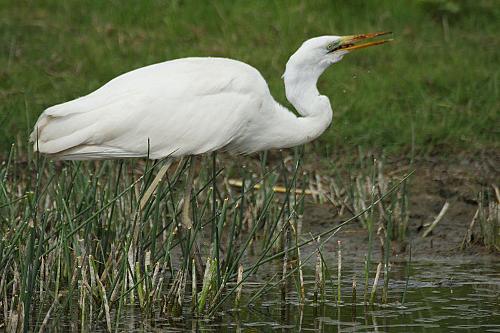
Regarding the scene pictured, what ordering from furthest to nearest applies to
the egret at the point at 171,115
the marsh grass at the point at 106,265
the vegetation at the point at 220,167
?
the egret at the point at 171,115, the vegetation at the point at 220,167, the marsh grass at the point at 106,265

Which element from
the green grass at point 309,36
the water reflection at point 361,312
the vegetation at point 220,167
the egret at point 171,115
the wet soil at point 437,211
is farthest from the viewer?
the green grass at point 309,36

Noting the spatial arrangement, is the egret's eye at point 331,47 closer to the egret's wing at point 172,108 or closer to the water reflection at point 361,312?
the egret's wing at point 172,108

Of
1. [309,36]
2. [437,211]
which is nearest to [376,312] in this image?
[437,211]

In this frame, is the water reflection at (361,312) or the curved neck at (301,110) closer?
the water reflection at (361,312)

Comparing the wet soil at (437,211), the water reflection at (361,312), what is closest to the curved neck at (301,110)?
the water reflection at (361,312)

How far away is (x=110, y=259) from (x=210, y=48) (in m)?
5.28

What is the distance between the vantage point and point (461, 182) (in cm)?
982

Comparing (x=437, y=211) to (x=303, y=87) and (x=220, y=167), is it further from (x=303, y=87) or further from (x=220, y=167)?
(x=303, y=87)

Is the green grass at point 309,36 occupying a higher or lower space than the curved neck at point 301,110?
higher

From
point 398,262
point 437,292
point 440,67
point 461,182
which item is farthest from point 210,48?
point 437,292

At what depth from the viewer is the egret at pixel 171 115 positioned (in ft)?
24.1

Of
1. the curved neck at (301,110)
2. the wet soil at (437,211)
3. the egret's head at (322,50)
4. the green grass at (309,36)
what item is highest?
the green grass at (309,36)

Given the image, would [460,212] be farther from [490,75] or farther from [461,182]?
[490,75]

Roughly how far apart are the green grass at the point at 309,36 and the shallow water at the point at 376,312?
8.65 feet
